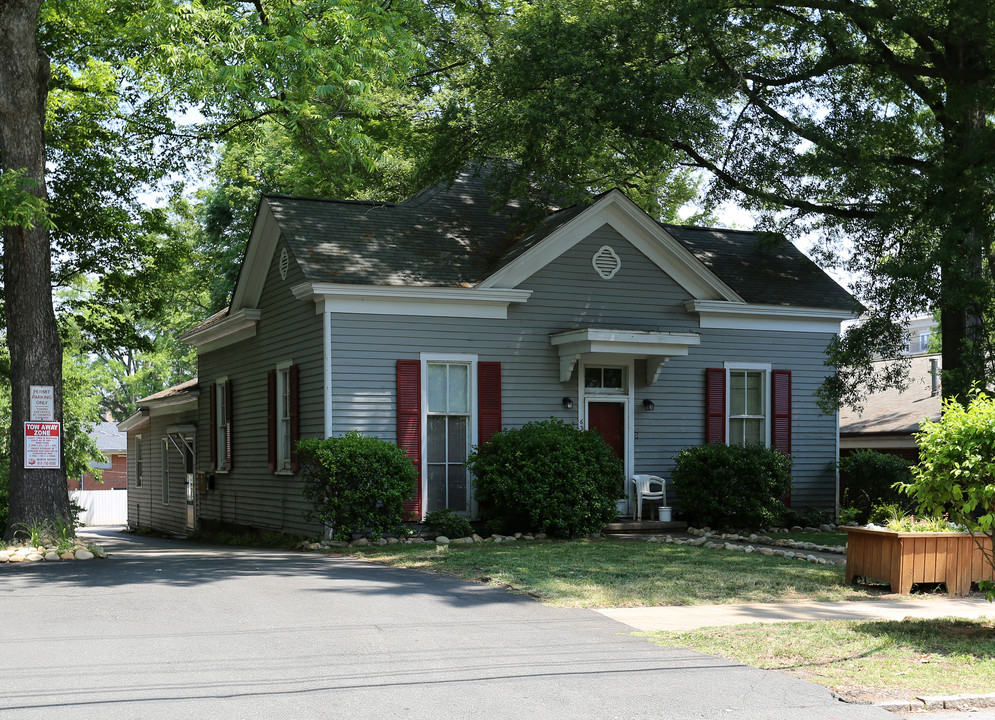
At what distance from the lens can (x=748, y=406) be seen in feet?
68.2

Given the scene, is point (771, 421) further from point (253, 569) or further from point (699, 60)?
point (253, 569)

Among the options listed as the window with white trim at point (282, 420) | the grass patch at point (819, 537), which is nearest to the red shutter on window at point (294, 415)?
the window with white trim at point (282, 420)

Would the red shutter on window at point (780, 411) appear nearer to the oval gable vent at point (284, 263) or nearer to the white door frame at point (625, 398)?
the white door frame at point (625, 398)

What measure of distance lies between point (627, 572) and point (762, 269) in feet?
37.8

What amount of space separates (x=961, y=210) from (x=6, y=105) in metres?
14.8

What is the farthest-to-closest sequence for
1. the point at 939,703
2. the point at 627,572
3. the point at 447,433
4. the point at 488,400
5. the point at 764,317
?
1. the point at 764,317
2. the point at 488,400
3. the point at 447,433
4. the point at 627,572
5. the point at 939,703

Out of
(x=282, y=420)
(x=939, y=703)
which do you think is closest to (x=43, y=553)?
(x=282, y=420)

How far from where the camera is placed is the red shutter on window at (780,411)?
20.7 metres

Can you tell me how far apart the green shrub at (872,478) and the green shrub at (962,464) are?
1150cm

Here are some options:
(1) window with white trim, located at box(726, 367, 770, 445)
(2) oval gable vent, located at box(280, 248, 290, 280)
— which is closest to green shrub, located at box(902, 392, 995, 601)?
(1) window with white trim, located at box(726, 367, 770, 445)

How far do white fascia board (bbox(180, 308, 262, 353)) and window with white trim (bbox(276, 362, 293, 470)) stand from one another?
5.68 feet

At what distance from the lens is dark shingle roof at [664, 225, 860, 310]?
21.2 m

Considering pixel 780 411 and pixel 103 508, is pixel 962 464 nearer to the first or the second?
pixel 780 411

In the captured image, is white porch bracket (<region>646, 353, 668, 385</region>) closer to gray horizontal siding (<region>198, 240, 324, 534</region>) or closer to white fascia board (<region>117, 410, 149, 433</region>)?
gray horizontal siding (<region>198, 240, 324, 534</region>)
